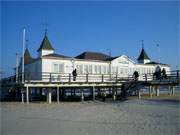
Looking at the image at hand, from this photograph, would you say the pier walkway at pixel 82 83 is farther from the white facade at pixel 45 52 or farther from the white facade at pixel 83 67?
the white facade at pixel 45 52

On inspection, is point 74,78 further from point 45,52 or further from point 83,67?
point 45,52

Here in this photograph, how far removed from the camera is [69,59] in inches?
1216

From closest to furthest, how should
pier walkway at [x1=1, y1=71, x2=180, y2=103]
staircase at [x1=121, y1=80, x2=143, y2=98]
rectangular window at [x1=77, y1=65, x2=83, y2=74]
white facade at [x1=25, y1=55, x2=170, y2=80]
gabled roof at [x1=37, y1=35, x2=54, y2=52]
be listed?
pier walkway at [x1=1, y1=71, x2=180, y2=103] → white facade at [x1=25, y1=55, x2=170, y2=80] → staircase at [x1=121, y1=80, x2=143, y2=98] → rectangular window at [x1=77, y1=65, x2=83, y2=74] → gabled roof at [x1=37, y1=35, x2=54, y2=52]

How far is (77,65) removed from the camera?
31734 mm

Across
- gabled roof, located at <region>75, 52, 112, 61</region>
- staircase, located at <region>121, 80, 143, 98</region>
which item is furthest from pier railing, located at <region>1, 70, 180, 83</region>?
gabled roof, located at <region>75, 52, 112, 61</region>

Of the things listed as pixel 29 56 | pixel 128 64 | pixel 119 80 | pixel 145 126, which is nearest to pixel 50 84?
pixel 119 80

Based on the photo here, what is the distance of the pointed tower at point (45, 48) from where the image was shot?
1374 inches

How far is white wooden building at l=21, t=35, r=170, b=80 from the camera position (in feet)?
96.8

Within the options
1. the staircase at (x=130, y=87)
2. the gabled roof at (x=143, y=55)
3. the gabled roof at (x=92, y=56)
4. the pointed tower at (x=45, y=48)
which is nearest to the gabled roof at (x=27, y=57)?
the pointed tower at (x=45, y=48)

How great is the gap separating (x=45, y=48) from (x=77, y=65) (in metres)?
5.80

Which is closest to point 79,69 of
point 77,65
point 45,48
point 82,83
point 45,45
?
point 77,65

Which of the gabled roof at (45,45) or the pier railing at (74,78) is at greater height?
the gabled roof at (45,45)

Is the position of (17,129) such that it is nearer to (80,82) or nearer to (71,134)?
(71,134)

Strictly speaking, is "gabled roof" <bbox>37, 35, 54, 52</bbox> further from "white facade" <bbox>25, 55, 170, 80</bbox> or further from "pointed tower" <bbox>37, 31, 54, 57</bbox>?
"white facade" <bbox>25, 55, 170, 80</bbox>
